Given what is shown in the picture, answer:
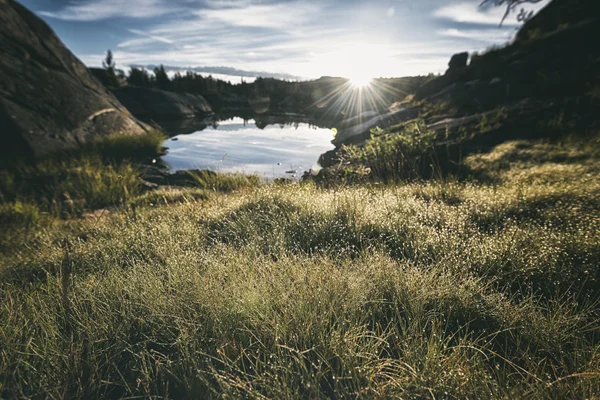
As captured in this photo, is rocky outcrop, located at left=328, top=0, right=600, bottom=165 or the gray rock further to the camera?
the gray rock

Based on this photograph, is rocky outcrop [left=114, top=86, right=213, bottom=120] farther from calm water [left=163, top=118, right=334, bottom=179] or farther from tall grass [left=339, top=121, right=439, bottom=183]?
tall grass [left=339, top=121, right=439, bottom=183]

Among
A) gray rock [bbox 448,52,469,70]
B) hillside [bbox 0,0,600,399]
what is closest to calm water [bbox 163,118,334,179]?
hillside [bbox 0,0,600,399]

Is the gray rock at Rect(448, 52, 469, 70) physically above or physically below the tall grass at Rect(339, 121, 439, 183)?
above

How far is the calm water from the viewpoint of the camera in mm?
10031

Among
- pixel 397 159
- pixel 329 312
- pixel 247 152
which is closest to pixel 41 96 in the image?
pixel 247 152

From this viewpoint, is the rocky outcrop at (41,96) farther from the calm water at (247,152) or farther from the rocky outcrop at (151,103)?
the rocky outcrop at (151,103)

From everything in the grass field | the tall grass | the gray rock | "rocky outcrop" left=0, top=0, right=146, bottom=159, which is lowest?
the grass field

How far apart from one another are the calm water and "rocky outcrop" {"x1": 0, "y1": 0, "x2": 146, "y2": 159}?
2.77 metres

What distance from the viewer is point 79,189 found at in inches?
275

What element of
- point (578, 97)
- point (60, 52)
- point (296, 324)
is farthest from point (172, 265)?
point (60, 52)

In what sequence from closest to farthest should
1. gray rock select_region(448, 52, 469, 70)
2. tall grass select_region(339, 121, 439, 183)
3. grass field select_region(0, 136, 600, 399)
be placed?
grass field select_region(0, 136, 600, 399), tall grass select_region(339, 121, 439, 183), gray rock select_region(448, 52, 469, 70)

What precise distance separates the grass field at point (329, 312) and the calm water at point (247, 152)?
5392 mm

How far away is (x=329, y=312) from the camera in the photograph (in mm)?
1844

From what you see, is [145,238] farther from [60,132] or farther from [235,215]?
[60,132]
